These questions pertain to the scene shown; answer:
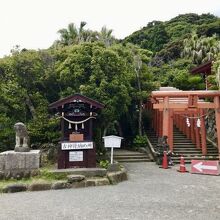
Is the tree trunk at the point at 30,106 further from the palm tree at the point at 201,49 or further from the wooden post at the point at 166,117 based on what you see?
the palm tree at the point at 201,49

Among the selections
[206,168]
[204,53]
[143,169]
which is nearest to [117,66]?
[143,169]

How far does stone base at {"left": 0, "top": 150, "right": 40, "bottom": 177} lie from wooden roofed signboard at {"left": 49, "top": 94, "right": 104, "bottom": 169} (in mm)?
997

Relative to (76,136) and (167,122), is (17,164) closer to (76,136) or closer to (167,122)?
(76,136)

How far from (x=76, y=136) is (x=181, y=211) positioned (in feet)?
18.4

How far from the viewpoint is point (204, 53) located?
33.9 metres

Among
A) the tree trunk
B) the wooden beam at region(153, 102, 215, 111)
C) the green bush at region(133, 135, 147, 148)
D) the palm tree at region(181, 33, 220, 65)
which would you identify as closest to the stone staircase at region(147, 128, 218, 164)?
the green bush at region(133, 135, 147, 148)

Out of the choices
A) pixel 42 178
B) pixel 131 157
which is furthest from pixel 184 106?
pixel 42 178

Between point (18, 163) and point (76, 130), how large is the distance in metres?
2.53

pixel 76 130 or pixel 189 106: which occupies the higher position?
pixel 189 106

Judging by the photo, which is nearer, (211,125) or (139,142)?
(139,142)

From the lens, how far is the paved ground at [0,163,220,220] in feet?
19.8

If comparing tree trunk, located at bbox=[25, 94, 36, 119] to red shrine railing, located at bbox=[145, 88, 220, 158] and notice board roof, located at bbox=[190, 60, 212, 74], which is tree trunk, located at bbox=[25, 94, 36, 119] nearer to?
red shrine railing, located at bbox=[145, 88, 220, 158]

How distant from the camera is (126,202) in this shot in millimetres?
7090

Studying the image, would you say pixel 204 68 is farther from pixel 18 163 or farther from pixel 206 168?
pixel 18 163
